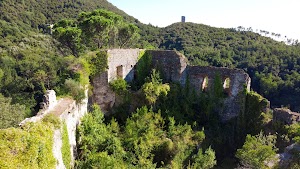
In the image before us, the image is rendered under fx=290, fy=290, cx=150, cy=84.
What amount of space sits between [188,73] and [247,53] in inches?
1169

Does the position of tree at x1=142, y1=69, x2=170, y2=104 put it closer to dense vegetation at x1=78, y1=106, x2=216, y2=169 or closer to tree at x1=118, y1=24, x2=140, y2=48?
dense vegetation at x1=78, y1=106, x2=216, y2=169

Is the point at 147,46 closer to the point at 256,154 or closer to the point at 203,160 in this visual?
the point at 203,160

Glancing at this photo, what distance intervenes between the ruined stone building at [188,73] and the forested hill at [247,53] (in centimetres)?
2084

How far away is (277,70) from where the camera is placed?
4209 centimetres

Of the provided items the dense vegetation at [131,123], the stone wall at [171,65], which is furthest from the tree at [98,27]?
the stone wall at [171,65]

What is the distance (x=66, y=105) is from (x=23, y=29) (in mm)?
41914

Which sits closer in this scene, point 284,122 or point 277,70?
point 284,122

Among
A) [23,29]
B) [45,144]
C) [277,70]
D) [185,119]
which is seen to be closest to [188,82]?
[185,119]

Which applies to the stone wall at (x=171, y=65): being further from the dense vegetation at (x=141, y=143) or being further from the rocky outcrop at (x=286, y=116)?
the rocky outcrop at (x=286, y=116)

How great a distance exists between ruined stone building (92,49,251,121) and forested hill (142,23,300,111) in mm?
20838

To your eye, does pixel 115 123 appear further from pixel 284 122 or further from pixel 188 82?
pixel 284 122

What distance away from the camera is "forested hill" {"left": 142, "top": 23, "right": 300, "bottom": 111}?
40469 millimetres

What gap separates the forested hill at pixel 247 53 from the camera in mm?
40469

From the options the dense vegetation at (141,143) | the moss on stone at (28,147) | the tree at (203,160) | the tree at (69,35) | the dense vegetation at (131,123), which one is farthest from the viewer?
the tree at (69,35)
